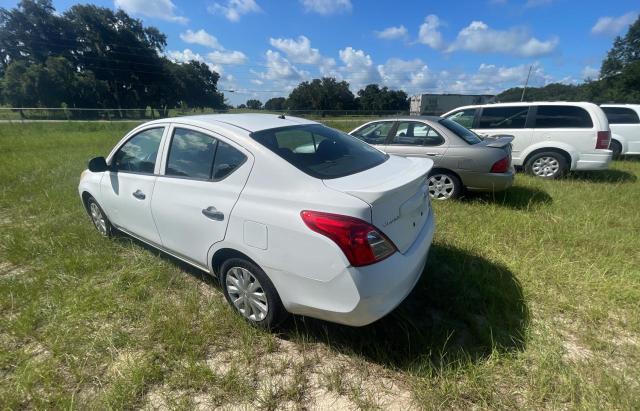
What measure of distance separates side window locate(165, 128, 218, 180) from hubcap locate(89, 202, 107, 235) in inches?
72.8

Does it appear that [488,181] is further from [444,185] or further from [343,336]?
[343,336]

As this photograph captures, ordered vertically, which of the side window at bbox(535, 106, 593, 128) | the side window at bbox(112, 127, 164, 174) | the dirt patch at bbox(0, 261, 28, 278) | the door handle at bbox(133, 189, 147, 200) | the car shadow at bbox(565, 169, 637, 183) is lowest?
the dirt patch at bbox(0, 261, 28, 278)

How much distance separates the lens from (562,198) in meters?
5.27

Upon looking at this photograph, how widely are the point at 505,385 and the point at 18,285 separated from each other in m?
4.18

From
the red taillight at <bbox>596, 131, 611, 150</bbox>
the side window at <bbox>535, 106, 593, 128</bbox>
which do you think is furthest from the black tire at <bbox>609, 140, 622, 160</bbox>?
the side window at <bbox>535, 106, 593, 128</bbox>

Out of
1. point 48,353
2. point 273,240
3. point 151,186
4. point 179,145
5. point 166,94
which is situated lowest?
point 48,353

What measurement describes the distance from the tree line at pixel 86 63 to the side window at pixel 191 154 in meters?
35.3

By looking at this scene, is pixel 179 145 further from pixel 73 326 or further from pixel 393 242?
pixel 393 242

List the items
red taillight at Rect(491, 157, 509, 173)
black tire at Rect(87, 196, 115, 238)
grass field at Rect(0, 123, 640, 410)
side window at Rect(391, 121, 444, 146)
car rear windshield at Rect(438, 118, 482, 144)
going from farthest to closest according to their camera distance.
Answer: side window at Rect(391, 121, 444, 146) < car rear windshield at Rect(438, 118, 482, 144) < red taillight at Rect(491, 157, 509, 173) < black tire at Rect(87, 196, 115, 238) < grass field at Rect(0, 123, 640, 410)

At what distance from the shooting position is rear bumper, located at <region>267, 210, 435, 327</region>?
6.08ft

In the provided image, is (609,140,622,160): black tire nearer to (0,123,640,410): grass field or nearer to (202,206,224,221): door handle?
(0,123,640,410): grass field

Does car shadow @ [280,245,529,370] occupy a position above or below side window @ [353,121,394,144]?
below

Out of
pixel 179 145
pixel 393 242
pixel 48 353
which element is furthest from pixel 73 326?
pixel 393 242

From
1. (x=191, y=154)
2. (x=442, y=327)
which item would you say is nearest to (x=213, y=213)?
(x=191, y=154)
